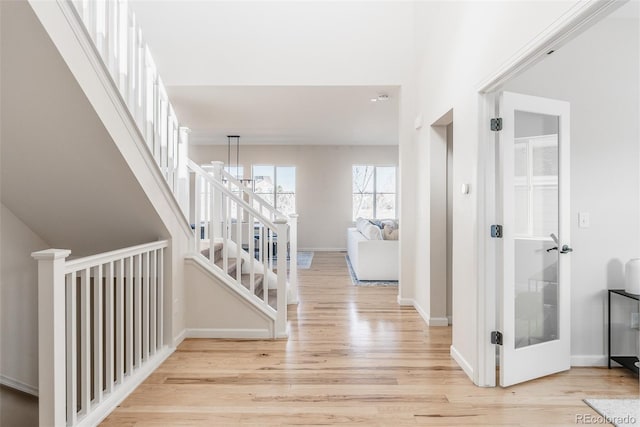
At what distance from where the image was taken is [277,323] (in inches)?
126

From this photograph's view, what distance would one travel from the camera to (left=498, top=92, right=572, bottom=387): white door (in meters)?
2.33

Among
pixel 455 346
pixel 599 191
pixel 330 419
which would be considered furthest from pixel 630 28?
pixel 330 419

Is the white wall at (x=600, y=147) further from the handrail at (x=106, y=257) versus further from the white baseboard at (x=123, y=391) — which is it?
the white baseboard at (x=123, y=391)

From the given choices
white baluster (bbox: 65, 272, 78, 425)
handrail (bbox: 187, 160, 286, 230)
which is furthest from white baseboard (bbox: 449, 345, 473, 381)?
white baluster (bbox: 65, 272, 78, 425)

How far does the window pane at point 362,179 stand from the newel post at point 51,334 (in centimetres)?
776

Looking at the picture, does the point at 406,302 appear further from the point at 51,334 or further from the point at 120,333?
the point at 51,334

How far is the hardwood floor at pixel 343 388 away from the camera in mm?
2020

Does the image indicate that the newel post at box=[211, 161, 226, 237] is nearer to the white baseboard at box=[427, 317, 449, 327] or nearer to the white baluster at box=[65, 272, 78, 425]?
the white baluster at box=[65, 272, 78, 425]

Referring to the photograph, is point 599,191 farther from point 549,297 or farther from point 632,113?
point 549,297

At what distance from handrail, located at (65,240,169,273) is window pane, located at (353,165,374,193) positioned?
6.65 metres

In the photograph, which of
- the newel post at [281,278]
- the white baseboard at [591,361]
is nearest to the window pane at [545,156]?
the white baseboard at [591,361]

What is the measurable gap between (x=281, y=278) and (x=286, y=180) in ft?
20.2

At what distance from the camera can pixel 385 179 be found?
9164mm

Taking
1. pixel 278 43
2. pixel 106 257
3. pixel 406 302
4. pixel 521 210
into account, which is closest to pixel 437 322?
pixel 406 302
